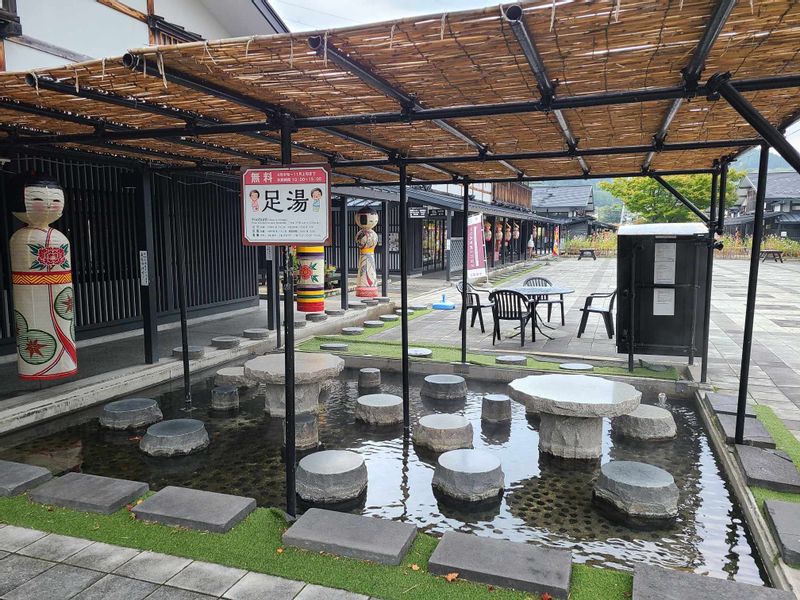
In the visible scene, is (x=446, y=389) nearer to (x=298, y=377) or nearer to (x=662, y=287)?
(x=298, y=377)

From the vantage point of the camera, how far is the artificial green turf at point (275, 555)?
9.64 ft

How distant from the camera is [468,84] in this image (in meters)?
3.30

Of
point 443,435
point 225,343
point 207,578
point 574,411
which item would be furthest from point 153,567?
point 225,343

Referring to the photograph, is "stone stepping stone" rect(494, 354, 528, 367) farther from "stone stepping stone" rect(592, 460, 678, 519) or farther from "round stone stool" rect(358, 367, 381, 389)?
"stone stepping stone" rect(592, 460, 678, 519)

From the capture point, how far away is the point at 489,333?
450 inches

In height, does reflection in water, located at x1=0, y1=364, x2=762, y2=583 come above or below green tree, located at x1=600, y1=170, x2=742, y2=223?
below

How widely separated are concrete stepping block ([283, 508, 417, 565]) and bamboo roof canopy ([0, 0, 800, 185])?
2.34 m

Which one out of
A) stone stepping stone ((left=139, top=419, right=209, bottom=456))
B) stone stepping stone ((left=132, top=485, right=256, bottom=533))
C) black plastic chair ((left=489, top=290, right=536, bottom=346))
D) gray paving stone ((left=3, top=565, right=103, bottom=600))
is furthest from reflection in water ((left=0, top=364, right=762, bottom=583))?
black plastic chair ((left=489, top=290, right=536, bottom=346))

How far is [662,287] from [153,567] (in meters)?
7.03

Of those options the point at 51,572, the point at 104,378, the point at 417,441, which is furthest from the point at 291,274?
the point at 104,378

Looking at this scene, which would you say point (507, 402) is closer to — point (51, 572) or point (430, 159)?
point (430, 159)

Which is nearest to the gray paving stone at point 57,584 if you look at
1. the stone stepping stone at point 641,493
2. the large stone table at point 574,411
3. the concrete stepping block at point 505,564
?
the concrete stepping block at point 505,564

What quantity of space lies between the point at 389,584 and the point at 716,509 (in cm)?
281

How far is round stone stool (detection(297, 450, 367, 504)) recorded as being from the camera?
4367 mm
